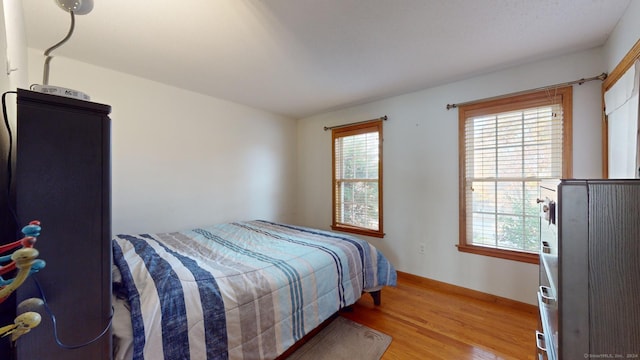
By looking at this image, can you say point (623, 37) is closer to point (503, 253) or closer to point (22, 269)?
A: point (503, 253)

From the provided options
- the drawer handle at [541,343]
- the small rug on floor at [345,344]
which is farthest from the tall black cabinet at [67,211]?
the drawer handle at [541,343]

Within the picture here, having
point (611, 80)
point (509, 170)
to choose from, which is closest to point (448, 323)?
point (509, 170)

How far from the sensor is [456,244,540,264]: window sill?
2.23 metres

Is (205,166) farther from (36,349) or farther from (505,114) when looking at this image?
(505,114)

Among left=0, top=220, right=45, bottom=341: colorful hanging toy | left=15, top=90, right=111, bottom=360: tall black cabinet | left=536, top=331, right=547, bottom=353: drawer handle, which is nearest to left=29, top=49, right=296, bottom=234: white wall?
left=15, top=90, right=111, bottom=360: tall black cabinet

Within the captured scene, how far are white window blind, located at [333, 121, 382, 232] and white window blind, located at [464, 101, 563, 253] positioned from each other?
3.64ft

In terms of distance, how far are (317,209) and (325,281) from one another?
2.25 m

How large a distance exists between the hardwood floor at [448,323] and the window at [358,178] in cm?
96

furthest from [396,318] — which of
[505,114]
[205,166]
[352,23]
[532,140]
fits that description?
[205,166]

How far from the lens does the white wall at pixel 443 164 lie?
204 cm

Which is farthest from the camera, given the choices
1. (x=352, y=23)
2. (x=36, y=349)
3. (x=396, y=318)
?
(x=396, y=318)

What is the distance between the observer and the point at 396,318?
2.17 m

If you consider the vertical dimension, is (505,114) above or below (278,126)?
below

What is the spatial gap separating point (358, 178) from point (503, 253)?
73.9 inches
